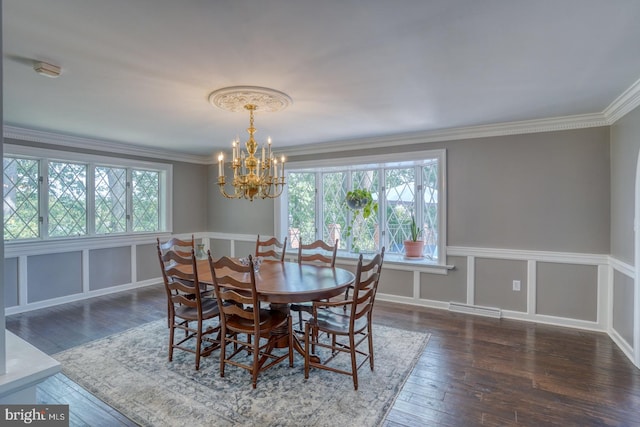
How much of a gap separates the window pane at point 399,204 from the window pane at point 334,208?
0.74m

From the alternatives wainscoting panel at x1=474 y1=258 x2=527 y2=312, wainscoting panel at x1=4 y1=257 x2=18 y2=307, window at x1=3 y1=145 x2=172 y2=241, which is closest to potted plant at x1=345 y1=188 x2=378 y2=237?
wainscoting panel at x1=474 y1=258 x2=527 y2=312

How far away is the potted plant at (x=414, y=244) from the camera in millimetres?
4625

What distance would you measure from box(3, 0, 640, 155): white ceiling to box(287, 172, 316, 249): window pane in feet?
6.93

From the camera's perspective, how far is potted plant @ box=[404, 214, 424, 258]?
15.2 feet

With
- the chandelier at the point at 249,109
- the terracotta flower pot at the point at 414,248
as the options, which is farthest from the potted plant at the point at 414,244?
the chandelier at the point at 249,109

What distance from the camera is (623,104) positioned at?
298cm

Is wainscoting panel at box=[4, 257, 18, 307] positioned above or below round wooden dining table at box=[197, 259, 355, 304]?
below

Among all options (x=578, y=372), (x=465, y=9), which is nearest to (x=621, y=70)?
(x=465, y=9)

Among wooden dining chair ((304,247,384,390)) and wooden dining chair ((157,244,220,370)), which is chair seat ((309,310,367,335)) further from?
wooden dining chair ((157,244,220,370))

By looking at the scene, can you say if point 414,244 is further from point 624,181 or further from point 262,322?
point 262,322

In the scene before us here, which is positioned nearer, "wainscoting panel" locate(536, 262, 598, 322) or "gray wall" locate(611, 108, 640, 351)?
"gray wall" locate(611, 108, 640, 351)

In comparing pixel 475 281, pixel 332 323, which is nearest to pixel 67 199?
pixel 332 323

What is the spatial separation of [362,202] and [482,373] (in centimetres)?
273

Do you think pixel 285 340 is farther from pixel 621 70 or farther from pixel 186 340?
pixel 621 70
